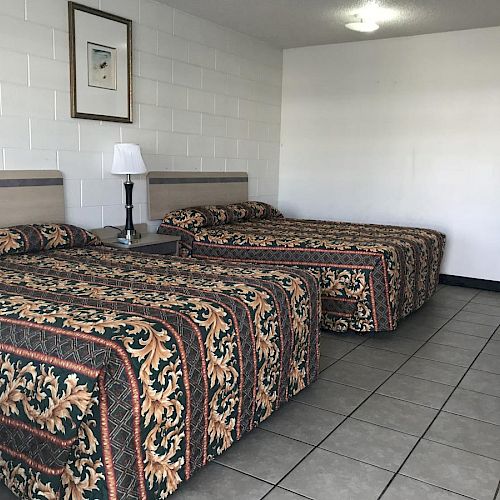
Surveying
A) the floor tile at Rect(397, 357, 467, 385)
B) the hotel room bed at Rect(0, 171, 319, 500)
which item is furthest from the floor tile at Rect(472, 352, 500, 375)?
the hotel room bed at Rect(0, 171, 319, 500)

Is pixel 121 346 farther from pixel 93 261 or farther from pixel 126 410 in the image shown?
pixel 93 261

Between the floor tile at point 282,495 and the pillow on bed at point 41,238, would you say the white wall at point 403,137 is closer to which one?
the pillow on bed at point 41,238

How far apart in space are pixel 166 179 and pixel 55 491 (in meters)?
3.18

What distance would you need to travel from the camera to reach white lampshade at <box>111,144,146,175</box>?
3.86 meters

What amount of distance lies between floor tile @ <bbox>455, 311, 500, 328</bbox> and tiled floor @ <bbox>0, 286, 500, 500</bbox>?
49 centimetres

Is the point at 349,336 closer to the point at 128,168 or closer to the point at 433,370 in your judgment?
the point at 433,370

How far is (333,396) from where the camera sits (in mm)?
2785

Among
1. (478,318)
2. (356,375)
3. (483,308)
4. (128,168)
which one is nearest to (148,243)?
(128,168)

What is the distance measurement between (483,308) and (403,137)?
1.86m

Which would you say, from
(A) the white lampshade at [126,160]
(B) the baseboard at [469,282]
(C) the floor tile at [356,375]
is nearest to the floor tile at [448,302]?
(B) the baseboard at [469,282]

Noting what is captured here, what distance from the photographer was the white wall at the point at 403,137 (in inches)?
198

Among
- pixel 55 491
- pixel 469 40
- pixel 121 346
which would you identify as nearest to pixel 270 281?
pixel 121 346

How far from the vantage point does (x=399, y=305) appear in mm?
3898

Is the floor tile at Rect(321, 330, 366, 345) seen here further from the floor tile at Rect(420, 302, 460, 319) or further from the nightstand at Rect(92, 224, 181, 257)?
the nightstand at Rect(92, 224, 181, 257)
